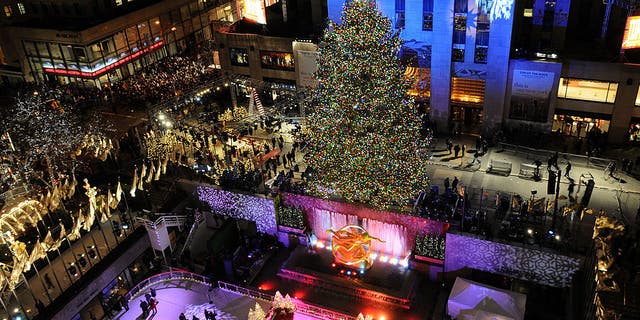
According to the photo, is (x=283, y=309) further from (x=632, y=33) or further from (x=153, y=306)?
(x=632, y=33)

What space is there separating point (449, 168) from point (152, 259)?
19.5 meters

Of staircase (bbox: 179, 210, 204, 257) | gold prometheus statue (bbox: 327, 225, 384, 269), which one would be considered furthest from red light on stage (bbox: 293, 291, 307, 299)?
staircase (bbox: 179, 210, 204, 257)

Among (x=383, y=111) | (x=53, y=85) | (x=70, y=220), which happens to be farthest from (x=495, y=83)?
(x=53, y=85)

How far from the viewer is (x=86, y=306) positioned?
26.5 m

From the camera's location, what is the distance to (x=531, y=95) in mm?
36000

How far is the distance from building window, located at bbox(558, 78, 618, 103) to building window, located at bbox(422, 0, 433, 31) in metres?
10.1

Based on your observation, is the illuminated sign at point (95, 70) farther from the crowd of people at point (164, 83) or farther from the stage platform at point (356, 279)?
the stage platform at point (356, 279)

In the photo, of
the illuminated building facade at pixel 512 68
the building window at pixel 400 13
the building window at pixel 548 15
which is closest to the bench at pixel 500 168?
the illuminated building facade at pixel 512 68

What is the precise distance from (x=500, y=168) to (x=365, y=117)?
1311 cm

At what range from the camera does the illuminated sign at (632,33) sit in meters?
29.6

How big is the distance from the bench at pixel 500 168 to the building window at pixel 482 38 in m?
8.23

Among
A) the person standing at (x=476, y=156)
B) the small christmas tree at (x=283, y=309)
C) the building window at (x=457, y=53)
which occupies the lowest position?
the small christmas tree at (x=283, y=309)

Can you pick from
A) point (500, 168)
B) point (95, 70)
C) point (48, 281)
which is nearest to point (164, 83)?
point (95, 70)

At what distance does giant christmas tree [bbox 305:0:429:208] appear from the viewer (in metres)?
22.2
